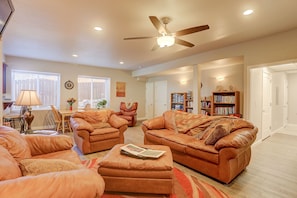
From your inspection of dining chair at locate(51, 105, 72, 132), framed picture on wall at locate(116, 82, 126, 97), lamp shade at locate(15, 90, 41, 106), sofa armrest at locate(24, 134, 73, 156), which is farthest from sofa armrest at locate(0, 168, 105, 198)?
framed picture on wall at locate(116, 82, 126, 97)

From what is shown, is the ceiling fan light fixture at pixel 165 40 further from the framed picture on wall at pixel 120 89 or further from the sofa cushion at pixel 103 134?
the framed picture on wall at pixel 120 89

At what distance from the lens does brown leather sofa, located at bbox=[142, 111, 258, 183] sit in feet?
6.90

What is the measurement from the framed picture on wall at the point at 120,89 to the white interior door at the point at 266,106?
558 centimetres

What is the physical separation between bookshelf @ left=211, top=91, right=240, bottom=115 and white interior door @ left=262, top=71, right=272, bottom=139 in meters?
0.65

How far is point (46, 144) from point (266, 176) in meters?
3.28

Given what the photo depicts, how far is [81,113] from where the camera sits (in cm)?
387

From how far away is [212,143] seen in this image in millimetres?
2389

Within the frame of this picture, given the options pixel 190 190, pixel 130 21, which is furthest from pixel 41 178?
pixel 130 21

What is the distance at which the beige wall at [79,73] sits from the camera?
17.3 ft

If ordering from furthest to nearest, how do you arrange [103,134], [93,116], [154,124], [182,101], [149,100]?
[149,100] → [182,101] → [93,116] → [154,124] → [103,134]

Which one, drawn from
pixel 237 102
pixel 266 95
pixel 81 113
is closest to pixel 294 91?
pixel 266 95

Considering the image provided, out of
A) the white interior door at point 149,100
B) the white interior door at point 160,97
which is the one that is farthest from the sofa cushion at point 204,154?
the white interior door at point 149,100

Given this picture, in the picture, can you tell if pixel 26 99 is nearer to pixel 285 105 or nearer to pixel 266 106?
pixel 266 106

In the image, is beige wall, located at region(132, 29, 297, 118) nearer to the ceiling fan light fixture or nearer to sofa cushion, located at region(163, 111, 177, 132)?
sofa cushion, located at region(163, 111, 177, 132)
